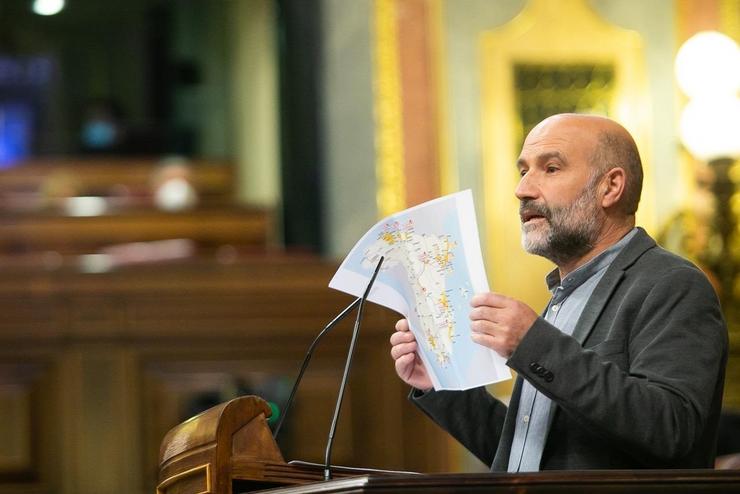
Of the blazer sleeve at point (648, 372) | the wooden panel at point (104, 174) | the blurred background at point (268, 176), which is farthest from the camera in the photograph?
the wooden panel at point (104, 174)

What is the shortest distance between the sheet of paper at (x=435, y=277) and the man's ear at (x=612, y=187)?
0.24 metres

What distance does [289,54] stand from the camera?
276 inches

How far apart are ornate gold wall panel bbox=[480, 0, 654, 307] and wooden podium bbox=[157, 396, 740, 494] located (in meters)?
4.27

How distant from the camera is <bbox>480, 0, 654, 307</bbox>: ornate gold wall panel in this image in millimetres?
6328

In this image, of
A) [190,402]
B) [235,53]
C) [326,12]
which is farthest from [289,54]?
[190,402]

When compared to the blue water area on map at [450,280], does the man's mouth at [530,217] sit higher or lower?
higher

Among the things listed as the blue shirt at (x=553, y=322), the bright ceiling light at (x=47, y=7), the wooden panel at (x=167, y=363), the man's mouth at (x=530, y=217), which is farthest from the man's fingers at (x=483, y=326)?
the bright ceiling light at (x=47, y=7)

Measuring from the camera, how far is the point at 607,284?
2.07 meters

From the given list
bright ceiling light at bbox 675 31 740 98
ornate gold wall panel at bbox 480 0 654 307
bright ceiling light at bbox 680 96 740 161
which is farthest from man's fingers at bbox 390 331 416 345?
ornate gold wall panel at bbox 480 0 654 307

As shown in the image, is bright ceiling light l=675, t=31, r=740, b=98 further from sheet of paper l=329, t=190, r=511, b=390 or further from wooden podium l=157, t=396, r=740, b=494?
wooden podium l=157, t=396, r=740, b=494

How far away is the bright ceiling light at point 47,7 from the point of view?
28.7 ft

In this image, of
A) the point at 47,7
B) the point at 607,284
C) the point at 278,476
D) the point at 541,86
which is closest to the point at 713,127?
the point at 541,86

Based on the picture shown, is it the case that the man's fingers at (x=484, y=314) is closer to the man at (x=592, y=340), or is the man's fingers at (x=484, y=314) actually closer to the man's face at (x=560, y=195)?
the man at (x=592, y=340)

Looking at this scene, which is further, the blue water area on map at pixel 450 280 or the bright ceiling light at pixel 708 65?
the bright ceiling light at pixel 708 65
